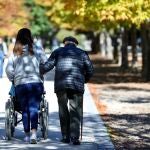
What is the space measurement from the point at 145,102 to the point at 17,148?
9623 mm

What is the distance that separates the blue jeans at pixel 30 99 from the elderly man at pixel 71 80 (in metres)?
0.32

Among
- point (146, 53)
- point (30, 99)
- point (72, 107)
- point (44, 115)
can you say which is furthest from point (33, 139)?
point (146, 53)

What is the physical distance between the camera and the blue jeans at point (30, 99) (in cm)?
1211

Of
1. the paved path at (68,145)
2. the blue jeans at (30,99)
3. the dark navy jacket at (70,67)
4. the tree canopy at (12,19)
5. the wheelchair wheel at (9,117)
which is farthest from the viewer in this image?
the tree canopy at (12,19)

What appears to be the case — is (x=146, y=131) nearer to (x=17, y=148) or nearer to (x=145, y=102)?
(x=17, y=148)

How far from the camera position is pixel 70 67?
12.0m

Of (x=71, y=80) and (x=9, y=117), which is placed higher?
(x=71, y=80)

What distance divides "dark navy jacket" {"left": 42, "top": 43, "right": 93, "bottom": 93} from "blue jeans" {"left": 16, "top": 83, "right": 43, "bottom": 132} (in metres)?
0.32

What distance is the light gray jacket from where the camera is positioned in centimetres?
1216

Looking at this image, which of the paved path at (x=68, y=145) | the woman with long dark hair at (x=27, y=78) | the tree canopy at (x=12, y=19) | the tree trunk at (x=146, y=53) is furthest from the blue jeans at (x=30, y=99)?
the tree canopy at (x=12, y=19)

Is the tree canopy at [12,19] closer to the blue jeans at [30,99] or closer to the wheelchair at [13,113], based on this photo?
the wheelchair at [13,113]

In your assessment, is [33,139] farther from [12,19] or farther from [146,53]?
[12,19]

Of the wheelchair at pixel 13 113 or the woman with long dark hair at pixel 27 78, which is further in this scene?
the wheelchair at pixel 13 113

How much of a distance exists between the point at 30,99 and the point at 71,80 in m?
0.75
